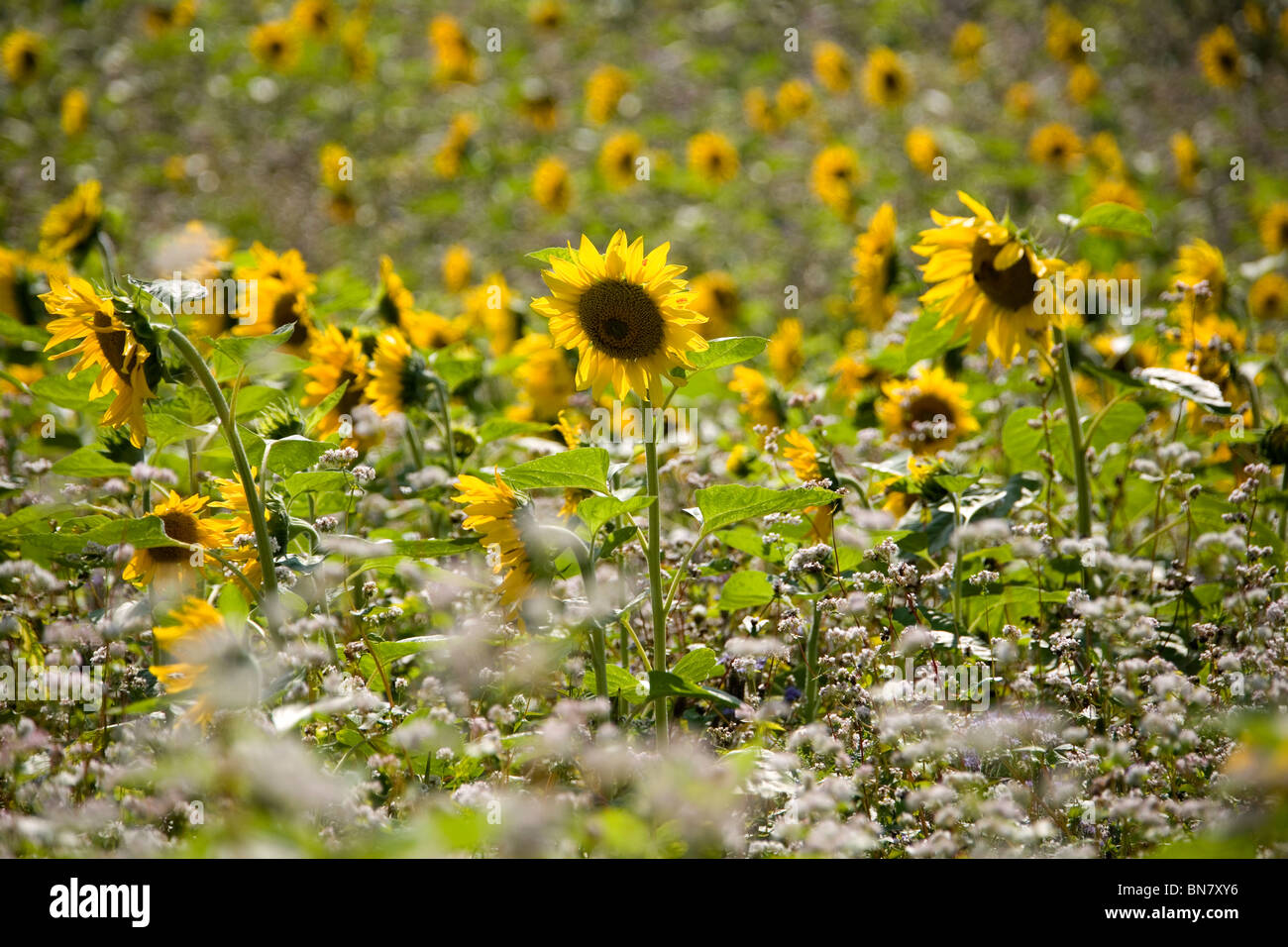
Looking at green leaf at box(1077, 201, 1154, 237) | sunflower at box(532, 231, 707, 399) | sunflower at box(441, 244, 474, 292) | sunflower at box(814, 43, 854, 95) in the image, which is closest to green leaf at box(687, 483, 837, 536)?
sunflower at box(532, 231, 707, 399)

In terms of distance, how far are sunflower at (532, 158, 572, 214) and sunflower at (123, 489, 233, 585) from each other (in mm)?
5494

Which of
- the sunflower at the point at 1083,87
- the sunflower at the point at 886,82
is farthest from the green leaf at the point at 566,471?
the sunflower at the point at 1083,87

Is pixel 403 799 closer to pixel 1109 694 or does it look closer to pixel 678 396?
pixel 1109 694

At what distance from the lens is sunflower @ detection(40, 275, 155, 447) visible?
1.95 metres

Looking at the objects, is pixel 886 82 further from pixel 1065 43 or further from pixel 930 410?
pixel 930 410

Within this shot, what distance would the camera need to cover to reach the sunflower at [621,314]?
2.10 meters

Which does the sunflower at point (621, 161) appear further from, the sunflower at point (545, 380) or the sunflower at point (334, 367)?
the sunflower at point (334, 367)

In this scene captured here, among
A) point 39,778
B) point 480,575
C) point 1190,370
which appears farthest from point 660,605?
point 1190,370

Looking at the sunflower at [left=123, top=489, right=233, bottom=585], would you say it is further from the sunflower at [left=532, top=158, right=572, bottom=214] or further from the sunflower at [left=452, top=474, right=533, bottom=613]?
the sunflower at [left=532, top=158, right=572, bottom=214]

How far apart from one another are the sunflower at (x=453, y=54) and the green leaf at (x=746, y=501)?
855 centimetres

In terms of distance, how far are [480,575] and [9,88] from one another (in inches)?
380

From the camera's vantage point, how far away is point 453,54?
951 cm

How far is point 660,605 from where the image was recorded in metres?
2.05
